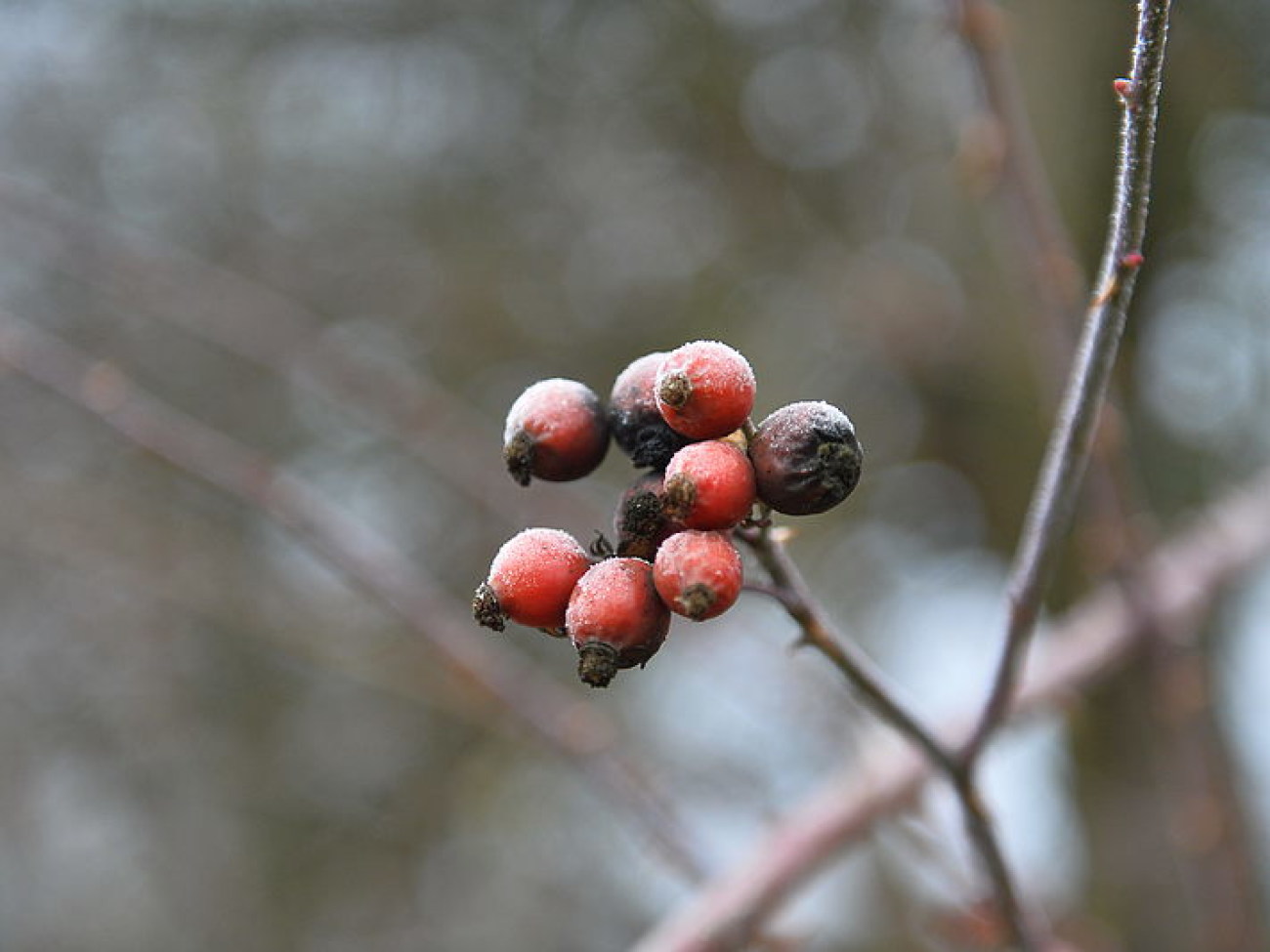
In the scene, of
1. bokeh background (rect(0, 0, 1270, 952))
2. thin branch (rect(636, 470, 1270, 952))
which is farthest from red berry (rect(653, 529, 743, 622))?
bokeh background (rect(0, 0, 1270, 952))

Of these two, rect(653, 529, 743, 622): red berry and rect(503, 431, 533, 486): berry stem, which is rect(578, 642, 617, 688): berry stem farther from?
rect(503, 431, 533, 486): berry stem

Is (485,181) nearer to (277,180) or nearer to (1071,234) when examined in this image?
(277,180)

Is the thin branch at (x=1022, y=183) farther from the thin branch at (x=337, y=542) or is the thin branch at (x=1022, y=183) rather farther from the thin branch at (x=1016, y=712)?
the thin branch at (x=337, y=542)

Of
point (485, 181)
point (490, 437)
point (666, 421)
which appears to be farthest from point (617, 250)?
point (666, 421)

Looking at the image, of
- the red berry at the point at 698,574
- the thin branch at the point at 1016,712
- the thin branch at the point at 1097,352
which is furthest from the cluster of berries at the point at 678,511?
the thin branch at the point at 1016,712

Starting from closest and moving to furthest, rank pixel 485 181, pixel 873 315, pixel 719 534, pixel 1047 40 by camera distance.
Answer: pixel 719 534, pixel 1047 40, pixel 873 315, pixel 485 181

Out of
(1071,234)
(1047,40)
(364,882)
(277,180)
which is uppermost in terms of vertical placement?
(1047,40)
